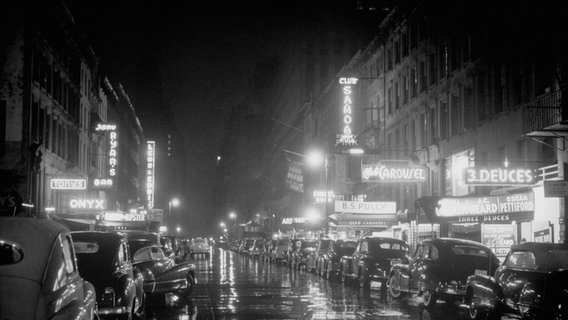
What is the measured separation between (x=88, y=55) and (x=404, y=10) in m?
23.2

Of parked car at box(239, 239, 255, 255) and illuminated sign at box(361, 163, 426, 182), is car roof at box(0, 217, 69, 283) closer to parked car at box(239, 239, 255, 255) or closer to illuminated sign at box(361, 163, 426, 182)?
illuminated sign at box(361, 163, 426, 182)

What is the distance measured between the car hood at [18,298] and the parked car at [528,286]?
919cm

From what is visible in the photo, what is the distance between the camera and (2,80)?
40656mm

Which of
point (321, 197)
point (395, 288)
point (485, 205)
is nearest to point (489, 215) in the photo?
point (485, 205)

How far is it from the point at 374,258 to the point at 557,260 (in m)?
15.0

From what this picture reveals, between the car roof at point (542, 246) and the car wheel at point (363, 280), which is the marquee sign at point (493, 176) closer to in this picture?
the car wheel at point (363, 280)

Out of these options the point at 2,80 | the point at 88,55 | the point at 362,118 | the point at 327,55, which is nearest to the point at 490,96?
the point at 2,80

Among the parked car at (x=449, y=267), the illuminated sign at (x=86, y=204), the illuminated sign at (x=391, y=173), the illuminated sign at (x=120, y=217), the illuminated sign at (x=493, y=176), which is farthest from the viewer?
the illuminated sign at (x=120, y=217)

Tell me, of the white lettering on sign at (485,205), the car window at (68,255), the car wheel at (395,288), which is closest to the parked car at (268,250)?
the white lettering on sign at (485,205)

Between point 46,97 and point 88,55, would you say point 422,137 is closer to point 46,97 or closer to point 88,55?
point 46,97

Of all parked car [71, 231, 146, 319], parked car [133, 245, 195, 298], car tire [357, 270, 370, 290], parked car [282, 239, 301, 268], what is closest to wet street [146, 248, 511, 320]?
car tire [357, 270, 370, 290]

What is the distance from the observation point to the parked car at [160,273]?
20.7 metres

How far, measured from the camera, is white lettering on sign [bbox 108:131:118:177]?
204 ft

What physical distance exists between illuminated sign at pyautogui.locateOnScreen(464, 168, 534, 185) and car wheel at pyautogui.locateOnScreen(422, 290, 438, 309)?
27.1 ft
